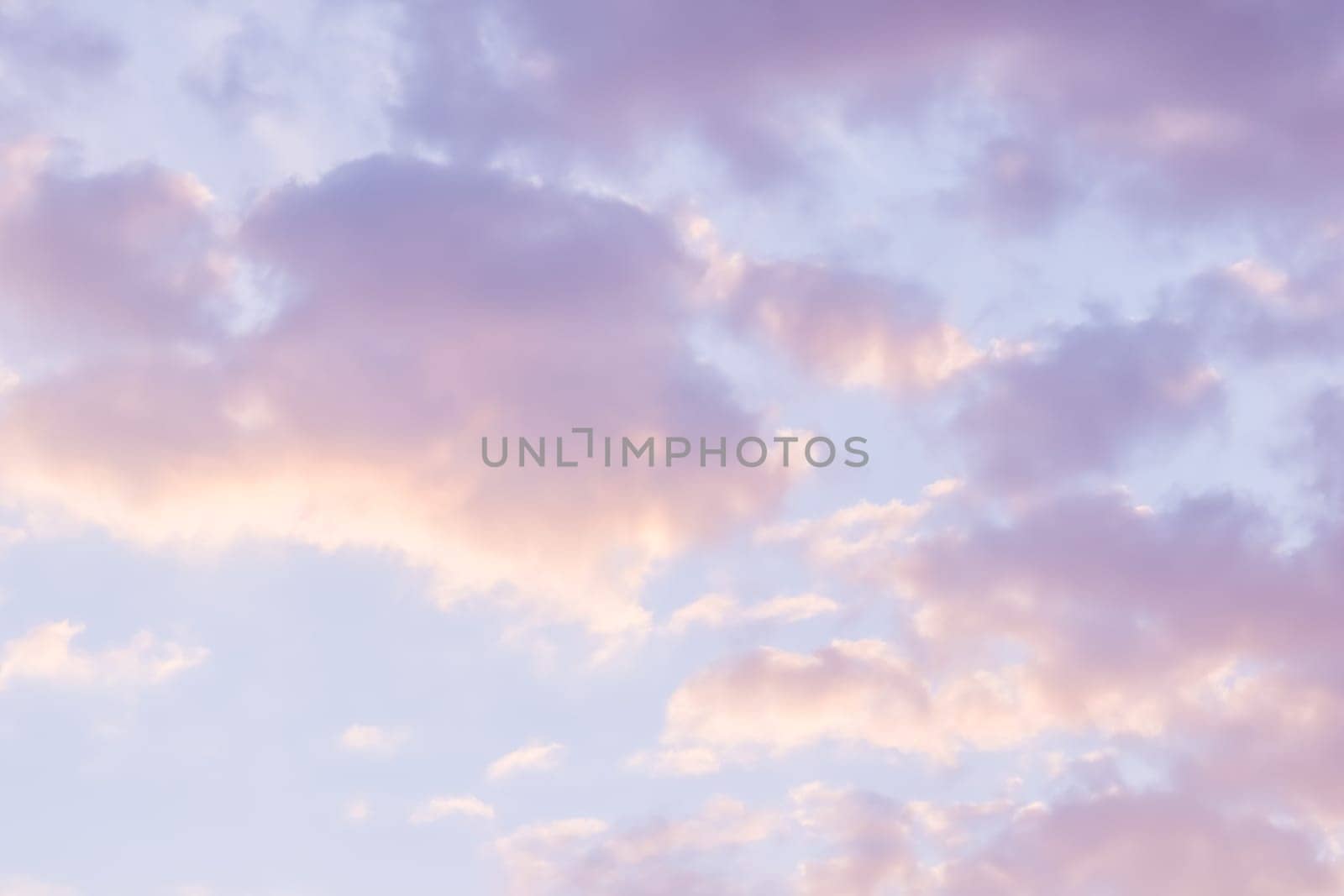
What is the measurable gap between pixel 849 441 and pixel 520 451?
59.7m

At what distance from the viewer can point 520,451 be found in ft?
493

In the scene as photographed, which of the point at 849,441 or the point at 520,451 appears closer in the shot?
the point at 849,441

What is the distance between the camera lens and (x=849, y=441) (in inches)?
5413
